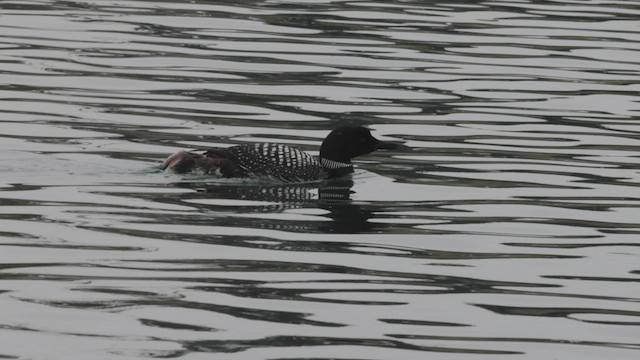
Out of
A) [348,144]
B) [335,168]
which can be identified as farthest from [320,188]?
[348,144]

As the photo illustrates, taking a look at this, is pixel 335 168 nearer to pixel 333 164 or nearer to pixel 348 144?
pixel 333 164

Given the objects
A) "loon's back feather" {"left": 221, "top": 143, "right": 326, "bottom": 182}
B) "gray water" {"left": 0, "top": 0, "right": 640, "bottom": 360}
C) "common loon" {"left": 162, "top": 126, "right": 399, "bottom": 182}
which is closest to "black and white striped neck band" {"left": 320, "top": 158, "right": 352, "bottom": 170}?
"common loon" {"left": 162, "top": 126, "right": 399, "bottom": 182}

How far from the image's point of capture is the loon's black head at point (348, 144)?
583 inches

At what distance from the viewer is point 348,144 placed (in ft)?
48.8

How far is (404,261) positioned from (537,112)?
24.0 feet

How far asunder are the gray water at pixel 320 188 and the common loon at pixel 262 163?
13 centimetres

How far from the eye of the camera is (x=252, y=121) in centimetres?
1705

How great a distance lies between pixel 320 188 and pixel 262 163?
1.80ft

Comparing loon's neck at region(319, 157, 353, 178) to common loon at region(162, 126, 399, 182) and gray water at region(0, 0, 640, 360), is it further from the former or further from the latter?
gray water at region(0, 0, 640, 360)

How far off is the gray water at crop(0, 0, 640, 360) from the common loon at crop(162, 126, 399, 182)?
0.43 ft

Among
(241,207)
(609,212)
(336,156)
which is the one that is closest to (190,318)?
Answer: (241,207)

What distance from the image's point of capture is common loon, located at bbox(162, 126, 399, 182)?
14.0 metres

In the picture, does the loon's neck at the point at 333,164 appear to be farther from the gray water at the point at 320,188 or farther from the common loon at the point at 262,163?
the gray water at the point at 320,188

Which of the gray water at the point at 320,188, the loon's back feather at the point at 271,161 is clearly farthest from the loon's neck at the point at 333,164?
the loon's back feather at the point at 271,161
